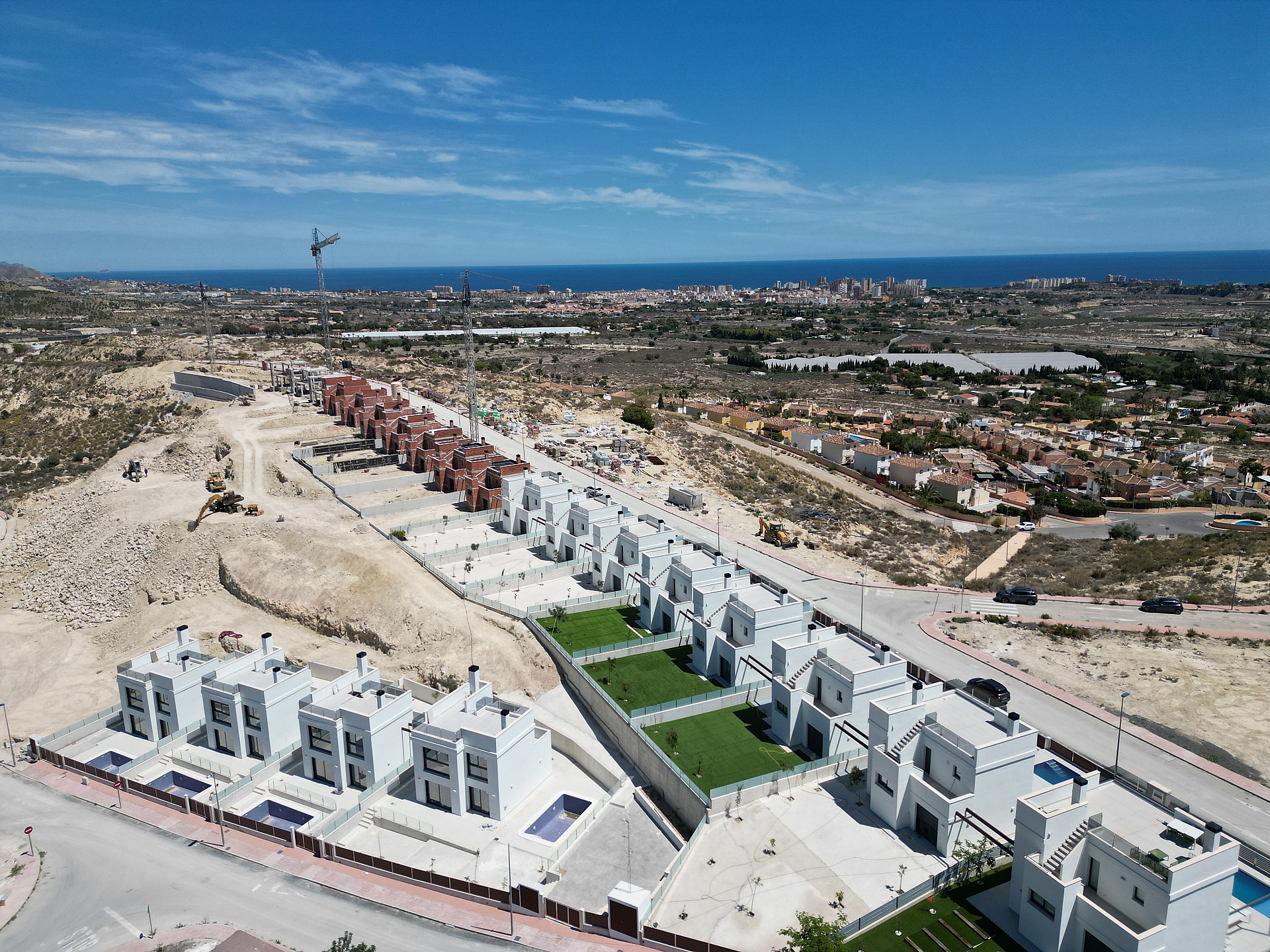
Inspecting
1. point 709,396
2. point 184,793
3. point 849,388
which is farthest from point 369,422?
point 849,388

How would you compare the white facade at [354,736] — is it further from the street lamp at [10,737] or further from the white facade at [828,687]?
the white facade at [828,687]

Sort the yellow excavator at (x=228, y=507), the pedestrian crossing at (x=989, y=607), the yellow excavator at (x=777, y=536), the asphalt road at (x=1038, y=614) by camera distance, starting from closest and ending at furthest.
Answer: the asphalt road at (x=1038, y=614) < the pedestrian crossing at (x=989, y=607) < the yellow excavator at (x=777, y=536) < the yellow excavator at (x=228, y=507)

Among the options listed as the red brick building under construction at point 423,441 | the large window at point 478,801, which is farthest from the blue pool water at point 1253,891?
the red brick building under construction at point 423,441

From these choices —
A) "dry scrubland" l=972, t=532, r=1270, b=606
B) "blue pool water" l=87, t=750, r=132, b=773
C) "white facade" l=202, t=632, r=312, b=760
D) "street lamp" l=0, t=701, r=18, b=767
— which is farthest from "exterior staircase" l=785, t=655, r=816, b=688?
"street lamp" l=0, t=701, r=18, b=767

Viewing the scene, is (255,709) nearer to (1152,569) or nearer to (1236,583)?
(1152,569)

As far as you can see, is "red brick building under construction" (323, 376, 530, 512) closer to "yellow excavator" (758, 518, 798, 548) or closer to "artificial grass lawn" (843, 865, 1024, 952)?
"yellow excavator" (758, 518, 798, 548)

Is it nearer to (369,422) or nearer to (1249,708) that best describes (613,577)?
(1249,708)

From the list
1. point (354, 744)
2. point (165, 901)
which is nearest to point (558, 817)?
point (354, 744)
